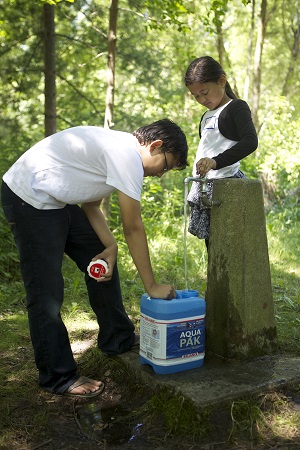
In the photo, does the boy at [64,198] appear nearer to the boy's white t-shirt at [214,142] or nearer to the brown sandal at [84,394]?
the brown sandal at [84,394]

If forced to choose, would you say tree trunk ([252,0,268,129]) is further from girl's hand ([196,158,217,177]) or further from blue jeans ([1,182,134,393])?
blue jeans ([1,182,134,393])

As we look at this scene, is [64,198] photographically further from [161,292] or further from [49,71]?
[49,71]

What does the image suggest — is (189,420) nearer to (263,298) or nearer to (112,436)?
(112,436)

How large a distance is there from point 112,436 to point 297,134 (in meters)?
6.81

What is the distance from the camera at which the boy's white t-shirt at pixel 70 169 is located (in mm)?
2391

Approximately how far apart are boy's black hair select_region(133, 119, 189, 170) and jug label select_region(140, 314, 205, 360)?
0.86 m

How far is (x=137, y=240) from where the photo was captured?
240 cm

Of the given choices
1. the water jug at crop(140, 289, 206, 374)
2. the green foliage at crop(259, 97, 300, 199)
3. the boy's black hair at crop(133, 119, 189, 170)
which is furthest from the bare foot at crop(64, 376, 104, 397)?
the green foliage at crop(259, 97, 300, 199)

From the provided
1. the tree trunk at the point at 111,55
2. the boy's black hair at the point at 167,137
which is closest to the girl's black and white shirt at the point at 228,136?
the boy's black hair at the point at 167,137

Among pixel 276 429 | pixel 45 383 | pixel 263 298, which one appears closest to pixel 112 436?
pixel 45 383

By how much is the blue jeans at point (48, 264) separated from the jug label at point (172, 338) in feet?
1.47

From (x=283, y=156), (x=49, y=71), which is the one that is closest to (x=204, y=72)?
(x=49, y=71)

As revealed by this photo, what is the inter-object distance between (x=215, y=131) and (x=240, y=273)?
0.89 metres

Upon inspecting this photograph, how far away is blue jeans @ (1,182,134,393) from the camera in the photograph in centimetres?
246
